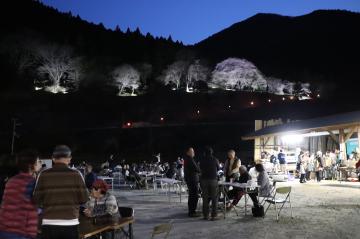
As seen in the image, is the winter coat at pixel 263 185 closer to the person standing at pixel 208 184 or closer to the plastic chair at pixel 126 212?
the person standing at pixel 208 184

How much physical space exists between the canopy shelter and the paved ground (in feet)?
24.0

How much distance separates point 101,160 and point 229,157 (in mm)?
35892

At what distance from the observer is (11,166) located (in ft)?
14.5

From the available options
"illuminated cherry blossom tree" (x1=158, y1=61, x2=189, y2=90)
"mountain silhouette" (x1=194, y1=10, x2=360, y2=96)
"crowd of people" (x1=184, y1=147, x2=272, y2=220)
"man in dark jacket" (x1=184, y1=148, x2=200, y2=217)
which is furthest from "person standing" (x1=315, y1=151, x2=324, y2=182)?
"mountain silhouette" (x1=194, y1=10, x2=360, y2=96)

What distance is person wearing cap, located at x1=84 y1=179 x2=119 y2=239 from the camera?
16.4 feet

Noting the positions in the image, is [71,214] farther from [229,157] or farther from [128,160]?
[128,160]

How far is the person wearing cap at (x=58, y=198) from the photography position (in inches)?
137

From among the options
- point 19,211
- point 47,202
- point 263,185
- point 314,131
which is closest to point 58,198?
point 47,202

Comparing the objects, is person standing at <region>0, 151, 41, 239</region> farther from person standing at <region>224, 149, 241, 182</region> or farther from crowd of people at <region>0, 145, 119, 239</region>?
person standing at <region>224, 149, 241, 182</region>

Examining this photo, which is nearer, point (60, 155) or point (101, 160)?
point (60, 155)

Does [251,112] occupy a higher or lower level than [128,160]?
higher

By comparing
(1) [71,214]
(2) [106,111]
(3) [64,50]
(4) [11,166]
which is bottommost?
(1) [71,214]

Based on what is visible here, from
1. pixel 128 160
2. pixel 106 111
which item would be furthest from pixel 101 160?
pixel 106 111

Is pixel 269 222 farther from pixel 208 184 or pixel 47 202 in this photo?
pixel 47 202
